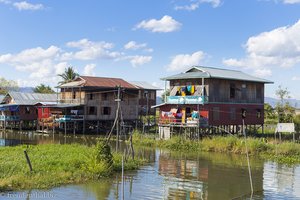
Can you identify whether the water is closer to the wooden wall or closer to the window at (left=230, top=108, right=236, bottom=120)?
the wooden wall

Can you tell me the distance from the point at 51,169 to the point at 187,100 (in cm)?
1981

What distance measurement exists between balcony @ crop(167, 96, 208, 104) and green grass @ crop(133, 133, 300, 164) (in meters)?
3.96

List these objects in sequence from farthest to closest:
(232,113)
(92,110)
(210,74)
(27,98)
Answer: (27,98) < (92,110) < (232,113) < (210,74)

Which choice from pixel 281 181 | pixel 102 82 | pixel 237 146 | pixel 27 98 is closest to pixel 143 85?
pixel 102 82

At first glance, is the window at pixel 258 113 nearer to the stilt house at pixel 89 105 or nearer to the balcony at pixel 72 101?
the stilt house at pixel 89 105

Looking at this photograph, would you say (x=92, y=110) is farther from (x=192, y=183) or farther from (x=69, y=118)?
(x=192, y=183)

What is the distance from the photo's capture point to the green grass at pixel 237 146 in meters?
28.7

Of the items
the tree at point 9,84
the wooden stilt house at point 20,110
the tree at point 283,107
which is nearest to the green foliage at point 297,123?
the tree at point 283,107

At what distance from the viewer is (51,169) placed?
19578mm

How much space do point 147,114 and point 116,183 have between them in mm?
38406

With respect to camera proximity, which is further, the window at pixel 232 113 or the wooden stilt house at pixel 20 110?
the wooden stilt house at pixel 20 110

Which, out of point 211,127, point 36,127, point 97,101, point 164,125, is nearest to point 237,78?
point 211,127

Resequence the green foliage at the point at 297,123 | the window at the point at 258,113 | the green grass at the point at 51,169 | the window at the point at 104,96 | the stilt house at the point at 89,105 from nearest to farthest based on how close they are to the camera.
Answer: the green grass at the point at 51,169
the window at the point at 258,113
the green foliage at the point at 297,123
the stilt house at the point at 89,105
the window at the point at 104,96

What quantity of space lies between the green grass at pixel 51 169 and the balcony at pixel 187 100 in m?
13.2
